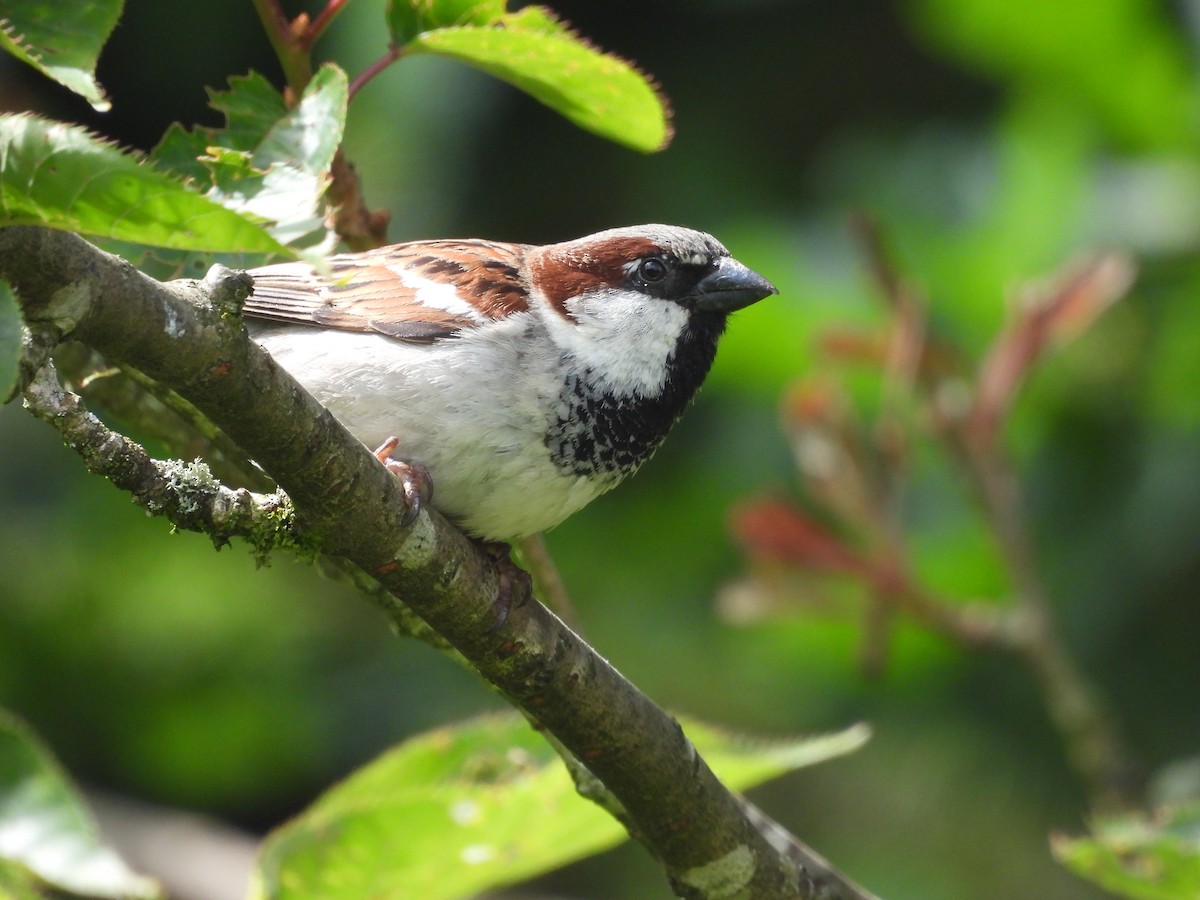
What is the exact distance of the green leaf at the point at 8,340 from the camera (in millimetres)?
1053

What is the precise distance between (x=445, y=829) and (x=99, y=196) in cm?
100

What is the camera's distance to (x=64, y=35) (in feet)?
4.12

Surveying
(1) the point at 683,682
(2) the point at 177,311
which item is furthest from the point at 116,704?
(2) the point at 177,311

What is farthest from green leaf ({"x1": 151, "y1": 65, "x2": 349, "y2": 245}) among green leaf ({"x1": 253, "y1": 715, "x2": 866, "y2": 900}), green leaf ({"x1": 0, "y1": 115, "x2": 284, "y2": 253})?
green leaf ({"x1": 253, "y1": 715, "x2": 866, "y2": 900})

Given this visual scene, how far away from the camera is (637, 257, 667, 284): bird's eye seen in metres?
2.47

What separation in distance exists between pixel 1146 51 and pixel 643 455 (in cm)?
198

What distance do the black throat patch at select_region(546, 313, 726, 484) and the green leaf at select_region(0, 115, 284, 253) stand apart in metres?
0.97

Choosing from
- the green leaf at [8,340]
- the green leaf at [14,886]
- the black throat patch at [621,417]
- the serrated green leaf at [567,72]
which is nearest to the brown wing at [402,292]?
the black throat patch at [621,417]

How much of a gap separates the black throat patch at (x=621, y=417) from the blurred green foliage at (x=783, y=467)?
0.85 m

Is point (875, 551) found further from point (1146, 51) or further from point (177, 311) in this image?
point (177, 311)

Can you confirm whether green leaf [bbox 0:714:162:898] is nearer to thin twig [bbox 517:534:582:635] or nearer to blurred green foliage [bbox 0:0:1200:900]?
thin twig [bbox 517:534:582:635]

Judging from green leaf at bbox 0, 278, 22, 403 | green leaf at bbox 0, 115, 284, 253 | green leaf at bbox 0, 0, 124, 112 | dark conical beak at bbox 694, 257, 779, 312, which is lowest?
dark conical beak at bbox 694, 257, 779, 312

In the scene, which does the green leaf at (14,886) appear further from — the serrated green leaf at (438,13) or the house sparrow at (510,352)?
the serrated green leaf at (438,13)

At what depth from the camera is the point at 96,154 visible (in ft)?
3.70
